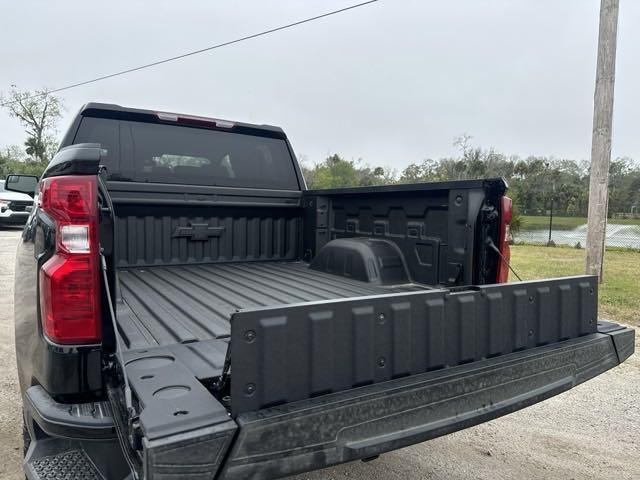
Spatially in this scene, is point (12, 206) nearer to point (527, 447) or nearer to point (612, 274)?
point (527, 447)

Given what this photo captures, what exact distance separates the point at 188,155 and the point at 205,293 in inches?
60.6

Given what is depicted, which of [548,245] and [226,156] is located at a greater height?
[226,156]

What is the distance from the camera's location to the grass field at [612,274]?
679 cm

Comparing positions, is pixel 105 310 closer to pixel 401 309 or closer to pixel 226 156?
pixel 401 309

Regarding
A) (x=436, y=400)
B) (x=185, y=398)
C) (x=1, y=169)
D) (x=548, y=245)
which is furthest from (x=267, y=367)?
(x=1, y=169)

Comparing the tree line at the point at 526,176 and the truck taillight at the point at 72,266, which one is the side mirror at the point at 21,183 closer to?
the truck taillight at the point at 72,266

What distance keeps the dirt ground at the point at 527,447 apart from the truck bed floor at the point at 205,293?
3.46 feet

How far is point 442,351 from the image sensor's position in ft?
5.87

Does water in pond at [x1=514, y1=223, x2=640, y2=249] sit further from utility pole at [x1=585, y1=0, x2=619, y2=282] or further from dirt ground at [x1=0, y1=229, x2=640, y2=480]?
dirt ground at [x1=0, y1=229, x2=640, y2=480]

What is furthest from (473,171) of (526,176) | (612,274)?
(612,274)

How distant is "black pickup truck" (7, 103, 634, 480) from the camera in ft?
4.43

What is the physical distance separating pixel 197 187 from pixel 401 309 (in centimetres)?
263

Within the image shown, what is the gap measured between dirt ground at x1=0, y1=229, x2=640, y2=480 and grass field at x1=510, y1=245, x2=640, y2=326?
312 cm

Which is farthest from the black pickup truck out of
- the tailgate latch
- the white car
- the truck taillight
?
the white car
